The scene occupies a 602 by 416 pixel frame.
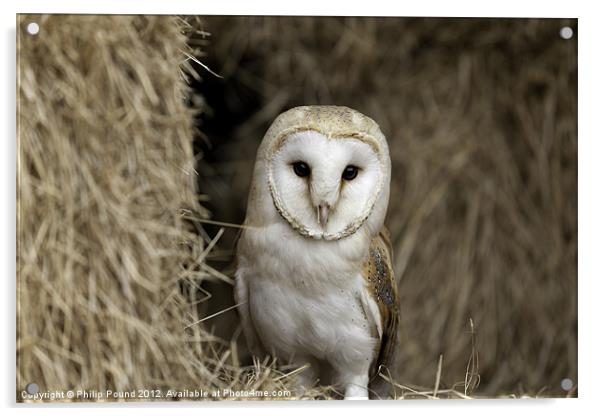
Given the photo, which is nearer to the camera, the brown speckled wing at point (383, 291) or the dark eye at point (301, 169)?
the dark eye at point (301, 169)

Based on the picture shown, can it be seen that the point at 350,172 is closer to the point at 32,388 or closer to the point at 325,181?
the point at 325,181

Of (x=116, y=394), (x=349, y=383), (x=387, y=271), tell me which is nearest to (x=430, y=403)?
(x=349, y=383)

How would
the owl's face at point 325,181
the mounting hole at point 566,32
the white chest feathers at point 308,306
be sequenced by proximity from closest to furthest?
the owl's face at point 325,181 < the white chest feathers at point 308,306 < the mounting hole at point 566,32

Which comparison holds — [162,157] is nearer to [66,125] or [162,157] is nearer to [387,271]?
[66,125]

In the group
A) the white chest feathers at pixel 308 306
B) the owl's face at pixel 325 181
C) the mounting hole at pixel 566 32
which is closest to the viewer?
the owl's face at pixel 325 181

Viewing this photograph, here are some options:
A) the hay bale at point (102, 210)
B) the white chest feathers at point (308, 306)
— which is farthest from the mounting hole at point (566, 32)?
the hay bale at point (102, 210)

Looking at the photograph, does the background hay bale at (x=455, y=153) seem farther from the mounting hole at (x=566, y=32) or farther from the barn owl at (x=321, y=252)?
the barn owl at (x=321, y=252)

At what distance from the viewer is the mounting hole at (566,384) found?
1.69 m

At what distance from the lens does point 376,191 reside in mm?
1523

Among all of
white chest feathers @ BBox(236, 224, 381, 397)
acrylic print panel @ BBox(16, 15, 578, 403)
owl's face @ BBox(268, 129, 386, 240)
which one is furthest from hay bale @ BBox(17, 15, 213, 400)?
owl's face @ BBox(268, 129, 386, 240)

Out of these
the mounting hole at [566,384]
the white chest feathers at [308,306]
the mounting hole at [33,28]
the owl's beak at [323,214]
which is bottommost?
the mounting hole at [566,384]

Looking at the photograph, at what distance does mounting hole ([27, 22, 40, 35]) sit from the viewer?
5.02 ft

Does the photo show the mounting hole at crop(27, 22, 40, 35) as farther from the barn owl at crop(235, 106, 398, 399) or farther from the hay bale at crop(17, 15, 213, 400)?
the barn owl at crop(235, 106, 398, 399)
